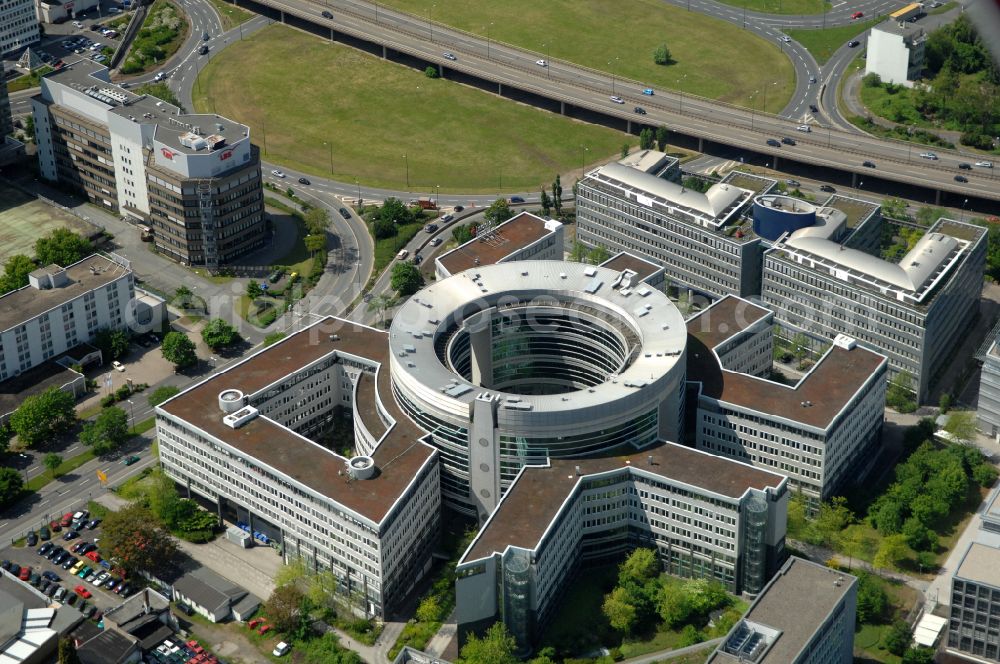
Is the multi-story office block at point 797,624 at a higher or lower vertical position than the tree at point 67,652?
higher

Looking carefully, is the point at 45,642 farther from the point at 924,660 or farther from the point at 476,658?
the point at 924,660

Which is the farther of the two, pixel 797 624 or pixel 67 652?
pixel 67 652

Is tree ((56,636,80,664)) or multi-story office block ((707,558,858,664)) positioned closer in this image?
multi-story office block ((707,558,858,664))

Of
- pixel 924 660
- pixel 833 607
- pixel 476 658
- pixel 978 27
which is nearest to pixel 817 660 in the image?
pixel 833 607

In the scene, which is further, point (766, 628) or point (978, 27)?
point (766, 628)

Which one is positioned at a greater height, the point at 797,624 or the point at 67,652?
the point at 797,624

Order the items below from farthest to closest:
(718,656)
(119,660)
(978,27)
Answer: (119,660) → (718,656) → (978,27)

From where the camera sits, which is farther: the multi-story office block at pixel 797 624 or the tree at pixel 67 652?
the tree at pixel 67 652

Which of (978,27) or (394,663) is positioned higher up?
(978,27)
